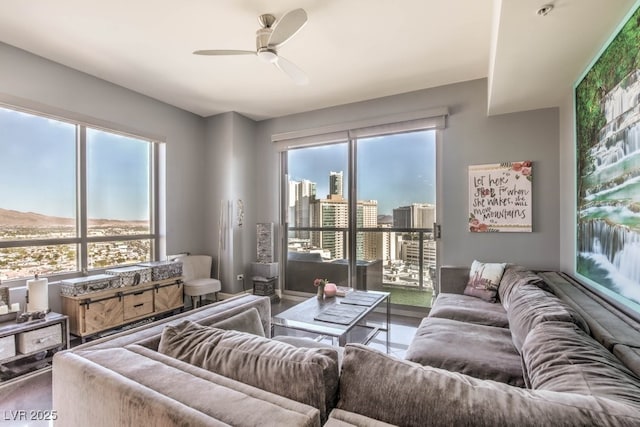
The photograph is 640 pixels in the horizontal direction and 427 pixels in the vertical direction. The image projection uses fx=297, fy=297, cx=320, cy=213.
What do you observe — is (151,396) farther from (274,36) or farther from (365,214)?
(365,214)

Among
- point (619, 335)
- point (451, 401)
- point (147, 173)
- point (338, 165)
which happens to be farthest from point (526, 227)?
point (147, 173)

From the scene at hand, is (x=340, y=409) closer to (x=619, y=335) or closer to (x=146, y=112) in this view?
(x=619, y=335)

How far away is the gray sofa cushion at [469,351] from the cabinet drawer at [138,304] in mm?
3037

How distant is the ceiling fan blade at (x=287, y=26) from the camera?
2.01 m

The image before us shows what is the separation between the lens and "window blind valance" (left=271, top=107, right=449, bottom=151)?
362 centimetres

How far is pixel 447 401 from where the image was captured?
787mm

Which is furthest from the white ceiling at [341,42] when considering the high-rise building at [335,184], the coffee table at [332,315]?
the coffee table at [332,315]

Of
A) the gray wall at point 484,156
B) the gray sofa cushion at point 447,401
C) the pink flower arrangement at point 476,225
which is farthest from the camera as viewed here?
the pink flower arrangement at point 476,225

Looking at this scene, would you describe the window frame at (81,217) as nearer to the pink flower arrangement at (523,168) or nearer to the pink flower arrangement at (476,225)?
the pink flower arrangement at (476,225)

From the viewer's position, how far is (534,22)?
175 cm

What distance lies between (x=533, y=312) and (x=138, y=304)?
12.2 feet

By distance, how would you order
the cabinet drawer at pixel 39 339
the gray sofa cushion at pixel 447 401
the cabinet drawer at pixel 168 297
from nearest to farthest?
the gray sofa cushion at pixel 447 401
the cabinet drawer at pixel 39 339
the cabinet drawer at pixel 168 297

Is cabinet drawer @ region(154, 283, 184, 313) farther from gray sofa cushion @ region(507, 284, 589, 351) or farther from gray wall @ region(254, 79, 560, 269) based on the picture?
gray sofa cushion @ region(507, 284, 589, 351)

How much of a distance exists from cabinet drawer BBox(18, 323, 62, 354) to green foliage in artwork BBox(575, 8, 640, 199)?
4343mm
